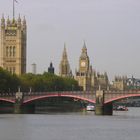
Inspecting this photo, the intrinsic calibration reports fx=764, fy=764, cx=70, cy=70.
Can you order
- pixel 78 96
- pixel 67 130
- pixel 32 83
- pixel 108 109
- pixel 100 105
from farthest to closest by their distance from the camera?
pixel 32 83 < pixel 78 96 < pixel 108 109 < pixel 100 105 < pixel 67 130

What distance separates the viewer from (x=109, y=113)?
10969 cm

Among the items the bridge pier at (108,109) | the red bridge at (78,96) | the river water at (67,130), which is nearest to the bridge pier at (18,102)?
the red bridge at (78,96)

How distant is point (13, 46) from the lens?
602ft

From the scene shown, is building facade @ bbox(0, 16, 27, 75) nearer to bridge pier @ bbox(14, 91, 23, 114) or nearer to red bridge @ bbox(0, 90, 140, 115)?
red bridge @ bbox(0, 90, 140, 115)

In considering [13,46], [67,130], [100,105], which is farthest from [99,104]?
[13,46]

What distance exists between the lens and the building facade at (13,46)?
595 feet

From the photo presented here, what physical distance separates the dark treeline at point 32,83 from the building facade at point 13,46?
1448cm

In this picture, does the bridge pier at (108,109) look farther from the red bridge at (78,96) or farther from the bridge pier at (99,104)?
the bridge pier at (99,104)

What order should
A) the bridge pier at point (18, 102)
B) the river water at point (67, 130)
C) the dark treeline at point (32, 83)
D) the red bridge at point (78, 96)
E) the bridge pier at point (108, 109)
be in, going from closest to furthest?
the river water at point (67, 130) < the red bridge at point (78, 96) < the bridge pier at point (108, 109) < the bridge pier at point (18, 102) < the dark treeline at point (32, 83)

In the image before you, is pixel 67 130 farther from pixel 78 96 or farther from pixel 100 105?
pixel 78 96

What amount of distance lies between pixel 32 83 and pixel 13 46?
115 feet

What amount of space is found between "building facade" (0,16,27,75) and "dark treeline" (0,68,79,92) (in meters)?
14.5

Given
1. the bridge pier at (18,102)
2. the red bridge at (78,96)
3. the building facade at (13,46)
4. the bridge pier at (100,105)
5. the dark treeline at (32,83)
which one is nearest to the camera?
the red bridge at (78,96)

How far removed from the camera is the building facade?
595 feet
